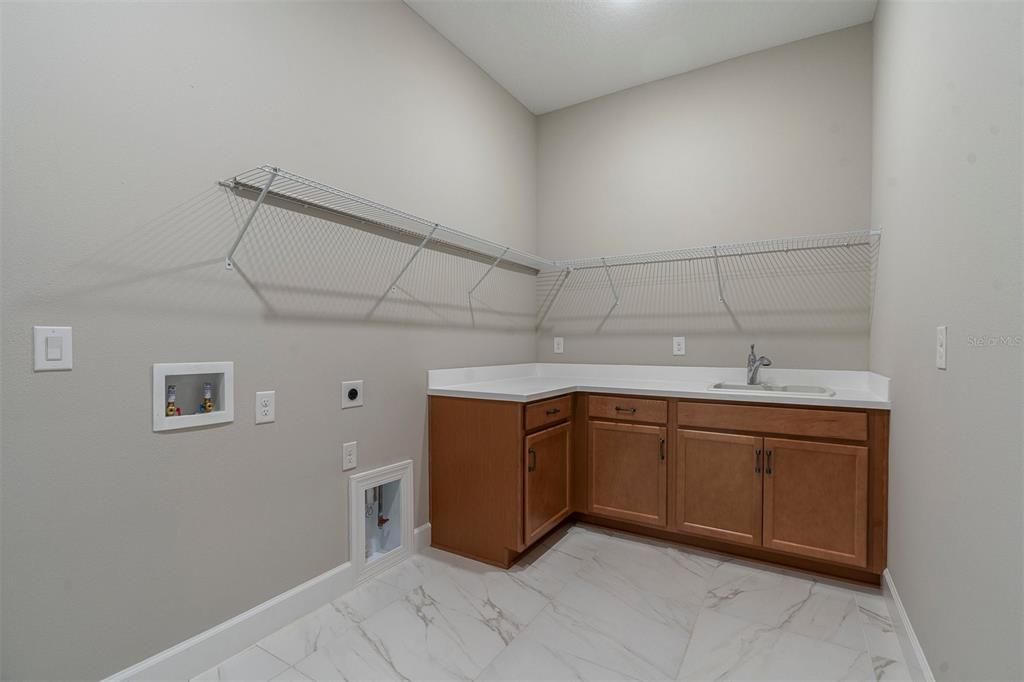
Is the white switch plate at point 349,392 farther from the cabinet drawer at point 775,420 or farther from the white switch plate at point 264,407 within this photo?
the cabinet drawer at point 775,420

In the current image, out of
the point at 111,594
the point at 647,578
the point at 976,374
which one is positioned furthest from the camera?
the point at 647,578

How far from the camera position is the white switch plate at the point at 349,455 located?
2.01m

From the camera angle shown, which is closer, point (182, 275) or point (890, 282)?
point (182, 275)

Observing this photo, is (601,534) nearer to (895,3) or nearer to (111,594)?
(111,594)

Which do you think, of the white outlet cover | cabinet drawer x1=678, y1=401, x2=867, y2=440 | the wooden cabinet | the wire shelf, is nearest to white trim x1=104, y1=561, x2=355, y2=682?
the wooden cabinet

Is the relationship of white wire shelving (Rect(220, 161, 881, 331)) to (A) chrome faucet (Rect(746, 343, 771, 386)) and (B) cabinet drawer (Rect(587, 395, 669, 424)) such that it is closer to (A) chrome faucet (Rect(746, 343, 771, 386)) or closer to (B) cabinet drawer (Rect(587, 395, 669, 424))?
(A) chrome faucet (Rect(746, 343, 771, 386))

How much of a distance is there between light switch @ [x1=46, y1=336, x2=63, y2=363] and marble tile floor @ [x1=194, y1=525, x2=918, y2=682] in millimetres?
1055

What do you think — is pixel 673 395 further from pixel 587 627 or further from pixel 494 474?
pixel 587 627

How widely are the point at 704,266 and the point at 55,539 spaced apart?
2.94 m

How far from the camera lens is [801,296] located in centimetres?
257

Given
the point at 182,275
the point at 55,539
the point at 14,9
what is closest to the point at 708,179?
the point at 182,275

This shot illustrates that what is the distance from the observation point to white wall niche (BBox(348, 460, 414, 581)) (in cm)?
207

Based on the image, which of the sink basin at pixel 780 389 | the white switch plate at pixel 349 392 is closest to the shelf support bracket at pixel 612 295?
the sink basin at pixel 780 389

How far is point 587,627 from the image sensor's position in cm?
177
